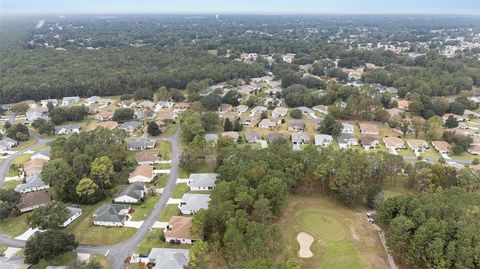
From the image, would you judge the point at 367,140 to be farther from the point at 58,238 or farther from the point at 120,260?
the point at 58,238

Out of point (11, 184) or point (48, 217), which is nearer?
point (48, 217)

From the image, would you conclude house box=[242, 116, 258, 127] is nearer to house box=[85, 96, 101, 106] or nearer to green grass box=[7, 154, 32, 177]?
green grass box=[7, 154, 32, 177]

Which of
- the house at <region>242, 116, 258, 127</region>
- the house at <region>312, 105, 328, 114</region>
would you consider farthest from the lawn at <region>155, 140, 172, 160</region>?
the house at <region>312, 105, 328, 114</region>

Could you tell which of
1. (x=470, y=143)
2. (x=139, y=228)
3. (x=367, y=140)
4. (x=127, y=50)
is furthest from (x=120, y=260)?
(x=127, y=50)

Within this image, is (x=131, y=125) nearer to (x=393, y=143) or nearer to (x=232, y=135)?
(x=232, y=135)

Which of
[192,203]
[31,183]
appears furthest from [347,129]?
[31,183]

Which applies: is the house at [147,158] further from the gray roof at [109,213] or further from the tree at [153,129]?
the gray roof at [109,213]

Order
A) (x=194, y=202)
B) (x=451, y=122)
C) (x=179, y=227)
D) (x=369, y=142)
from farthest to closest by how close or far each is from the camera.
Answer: (x=451, y=122) < (x=369, y=142) < (x=194, y=202) < (x=179, y=227)
